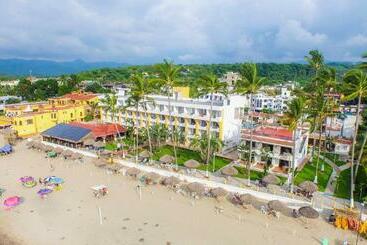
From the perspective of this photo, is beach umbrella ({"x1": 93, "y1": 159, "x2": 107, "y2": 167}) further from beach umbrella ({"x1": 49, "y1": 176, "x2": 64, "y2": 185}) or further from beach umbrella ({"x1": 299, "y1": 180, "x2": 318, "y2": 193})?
beach umbrella ({"x1": 299, "y1": 180, "x2": 318, "y2": 193})

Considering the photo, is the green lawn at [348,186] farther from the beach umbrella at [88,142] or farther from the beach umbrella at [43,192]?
the beach umbrella at [88,142]

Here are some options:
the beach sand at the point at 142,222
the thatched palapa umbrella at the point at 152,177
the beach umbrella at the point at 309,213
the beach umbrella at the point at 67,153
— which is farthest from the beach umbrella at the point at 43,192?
the beach umbrella at the point at 309,213

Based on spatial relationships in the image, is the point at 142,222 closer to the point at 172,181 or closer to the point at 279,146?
the point at 172,181

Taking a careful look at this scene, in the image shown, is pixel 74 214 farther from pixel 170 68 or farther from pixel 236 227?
pixel 170 68

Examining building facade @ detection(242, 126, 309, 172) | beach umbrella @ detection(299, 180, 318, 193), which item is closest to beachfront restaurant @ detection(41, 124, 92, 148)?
building facade @ detection(242, 126, 309, 172)

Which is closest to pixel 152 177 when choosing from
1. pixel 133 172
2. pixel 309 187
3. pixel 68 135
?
pixel 133 172

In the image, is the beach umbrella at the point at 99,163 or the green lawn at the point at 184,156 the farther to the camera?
the green lawn at the point at 184,156
